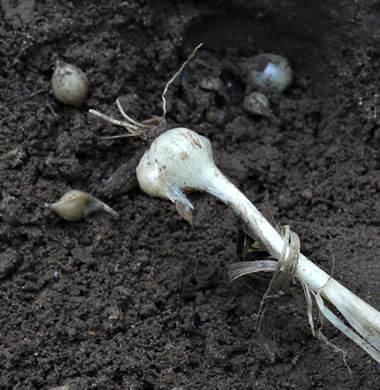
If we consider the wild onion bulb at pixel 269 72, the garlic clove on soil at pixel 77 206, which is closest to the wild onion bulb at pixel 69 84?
the garlic clove on soil at pixel 77 206

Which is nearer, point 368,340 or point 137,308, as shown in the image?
point 368,340

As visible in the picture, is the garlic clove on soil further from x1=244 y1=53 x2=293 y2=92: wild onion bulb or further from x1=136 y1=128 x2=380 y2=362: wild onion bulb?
x1=244 y1=53 x2=293 y2=92: wild onion bulb

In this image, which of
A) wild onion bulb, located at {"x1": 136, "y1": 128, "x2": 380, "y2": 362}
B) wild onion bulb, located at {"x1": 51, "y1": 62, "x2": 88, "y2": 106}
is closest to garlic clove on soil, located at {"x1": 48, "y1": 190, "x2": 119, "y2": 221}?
wild onion bulb, located at {"x1": 136, "y1": 128, "x2": 380, "y2": 362}

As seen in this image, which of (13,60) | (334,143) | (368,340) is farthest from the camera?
(334,143)

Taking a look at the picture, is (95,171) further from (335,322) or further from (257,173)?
(335,322)

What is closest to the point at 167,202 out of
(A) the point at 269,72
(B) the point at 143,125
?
(B) the point at 143,125

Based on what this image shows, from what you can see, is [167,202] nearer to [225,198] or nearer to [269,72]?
[225,198]

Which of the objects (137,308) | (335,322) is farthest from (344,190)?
(137,308)

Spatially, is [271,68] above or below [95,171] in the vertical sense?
above
